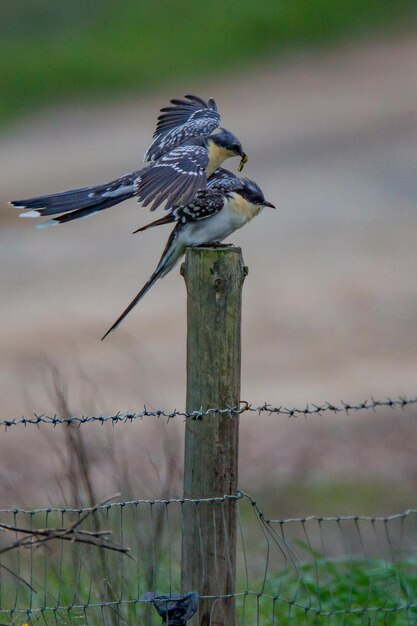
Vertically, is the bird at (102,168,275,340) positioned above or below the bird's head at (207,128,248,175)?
below

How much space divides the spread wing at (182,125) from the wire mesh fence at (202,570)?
1778mm

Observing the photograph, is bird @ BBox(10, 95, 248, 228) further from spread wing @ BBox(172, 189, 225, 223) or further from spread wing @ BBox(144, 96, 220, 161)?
spread wing @ BBox(172, 189, 225, 223)

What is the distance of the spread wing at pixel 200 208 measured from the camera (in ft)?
21.5

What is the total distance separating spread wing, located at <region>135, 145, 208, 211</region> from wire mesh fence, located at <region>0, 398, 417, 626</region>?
1.20 m

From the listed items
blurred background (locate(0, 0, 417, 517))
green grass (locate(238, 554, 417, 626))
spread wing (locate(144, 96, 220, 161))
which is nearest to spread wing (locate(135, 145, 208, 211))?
spread wing (locate(144, 96, 220, 161))

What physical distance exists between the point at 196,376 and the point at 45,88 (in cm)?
2290

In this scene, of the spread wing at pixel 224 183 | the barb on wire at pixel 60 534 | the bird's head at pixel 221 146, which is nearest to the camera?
the barb on wire at pixel 60 534

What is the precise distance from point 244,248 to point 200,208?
10.7m

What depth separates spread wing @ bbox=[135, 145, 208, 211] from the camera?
6012 millimetres

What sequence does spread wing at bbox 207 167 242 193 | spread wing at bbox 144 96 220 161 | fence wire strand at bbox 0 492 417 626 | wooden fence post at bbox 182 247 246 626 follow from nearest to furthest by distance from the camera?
wooden fence post at bbox 182 247 246 626
fence wire strand at bbox 0 492 417 626
spread wing at bbox 207 167 242 193
spread wing at bbox 144 96 220 161

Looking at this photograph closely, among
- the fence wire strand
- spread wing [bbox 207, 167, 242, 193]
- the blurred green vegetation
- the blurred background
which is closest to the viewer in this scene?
the fence wire strand

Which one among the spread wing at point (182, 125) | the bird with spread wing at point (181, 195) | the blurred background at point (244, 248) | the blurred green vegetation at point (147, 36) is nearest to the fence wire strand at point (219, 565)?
the blurred background at point (244, 248)

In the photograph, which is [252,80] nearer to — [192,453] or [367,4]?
[367,4]

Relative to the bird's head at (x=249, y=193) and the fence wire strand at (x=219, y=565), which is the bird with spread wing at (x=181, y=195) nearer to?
the bird's head at (x=249, y=193)
